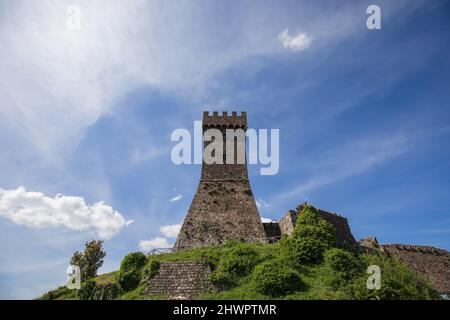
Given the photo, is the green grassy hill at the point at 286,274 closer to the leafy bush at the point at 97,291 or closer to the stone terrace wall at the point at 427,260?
the leafy bush at the point at 97,291

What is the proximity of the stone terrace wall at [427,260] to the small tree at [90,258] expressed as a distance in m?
34.5

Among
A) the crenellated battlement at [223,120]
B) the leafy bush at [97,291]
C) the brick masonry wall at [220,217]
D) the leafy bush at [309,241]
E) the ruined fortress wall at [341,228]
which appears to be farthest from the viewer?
the crenellated battlement at [223,120]

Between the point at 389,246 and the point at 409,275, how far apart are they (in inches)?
813

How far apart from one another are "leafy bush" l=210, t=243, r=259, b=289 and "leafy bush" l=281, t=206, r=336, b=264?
2.99 m

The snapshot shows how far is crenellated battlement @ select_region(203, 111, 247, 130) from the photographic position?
41438 millimetres

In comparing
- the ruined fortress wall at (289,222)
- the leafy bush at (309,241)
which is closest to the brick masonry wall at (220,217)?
the ruined fortress wall at (289,222)

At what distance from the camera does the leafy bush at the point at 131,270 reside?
2424 cm

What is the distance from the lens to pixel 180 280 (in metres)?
23.8

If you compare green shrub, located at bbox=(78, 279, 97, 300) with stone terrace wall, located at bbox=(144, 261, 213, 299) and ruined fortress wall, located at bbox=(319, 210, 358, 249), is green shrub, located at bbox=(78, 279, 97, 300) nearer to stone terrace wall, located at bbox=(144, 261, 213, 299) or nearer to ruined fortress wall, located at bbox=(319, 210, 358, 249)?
stone terrace wall, located at bbox=(144, 261, 213, 299)

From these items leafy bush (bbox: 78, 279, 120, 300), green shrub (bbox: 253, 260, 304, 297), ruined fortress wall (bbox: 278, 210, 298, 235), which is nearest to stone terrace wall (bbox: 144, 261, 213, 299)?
leafy bush (bbox: 78, 279, 120, 300)
